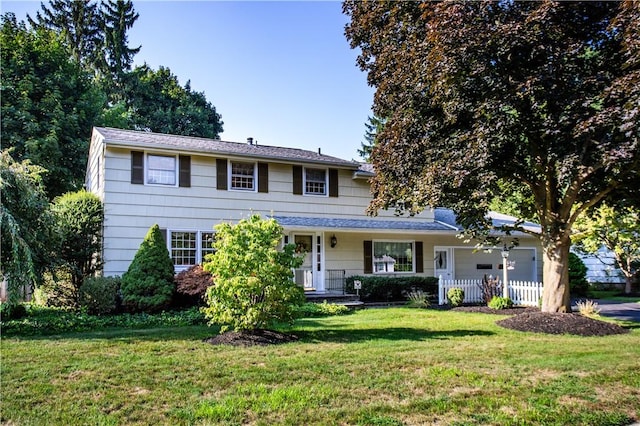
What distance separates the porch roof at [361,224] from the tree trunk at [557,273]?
6644 mm

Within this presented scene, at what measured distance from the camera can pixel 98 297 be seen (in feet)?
37.2

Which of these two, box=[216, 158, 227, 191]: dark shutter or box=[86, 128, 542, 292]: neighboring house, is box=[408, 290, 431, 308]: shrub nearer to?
box=[86, 128, 542, 292]: neighboring house

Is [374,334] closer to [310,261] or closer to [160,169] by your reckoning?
[310,261]

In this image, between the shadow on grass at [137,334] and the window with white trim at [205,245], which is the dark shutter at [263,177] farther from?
the shadow on grass at [137,334]

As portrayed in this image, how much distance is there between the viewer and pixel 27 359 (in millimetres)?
6484

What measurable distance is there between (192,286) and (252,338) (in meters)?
4.75

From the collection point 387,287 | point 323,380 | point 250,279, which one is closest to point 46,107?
point 387,287

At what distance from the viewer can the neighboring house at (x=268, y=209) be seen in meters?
14.0

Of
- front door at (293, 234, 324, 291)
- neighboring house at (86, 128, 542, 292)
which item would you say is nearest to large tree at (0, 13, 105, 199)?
neighboring house at (86, 128, 542, 292)

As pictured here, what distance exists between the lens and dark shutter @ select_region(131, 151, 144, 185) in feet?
46.3

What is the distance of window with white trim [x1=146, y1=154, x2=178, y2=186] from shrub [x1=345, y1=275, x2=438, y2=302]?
716 centimetres

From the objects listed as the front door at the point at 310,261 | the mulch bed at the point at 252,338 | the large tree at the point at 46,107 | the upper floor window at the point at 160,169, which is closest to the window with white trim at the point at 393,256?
the front door at the point at 310,261

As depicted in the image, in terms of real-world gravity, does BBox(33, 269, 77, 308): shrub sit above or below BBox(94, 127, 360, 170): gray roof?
below

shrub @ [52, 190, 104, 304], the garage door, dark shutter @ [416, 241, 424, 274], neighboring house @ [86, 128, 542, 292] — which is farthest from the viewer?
the garage door
